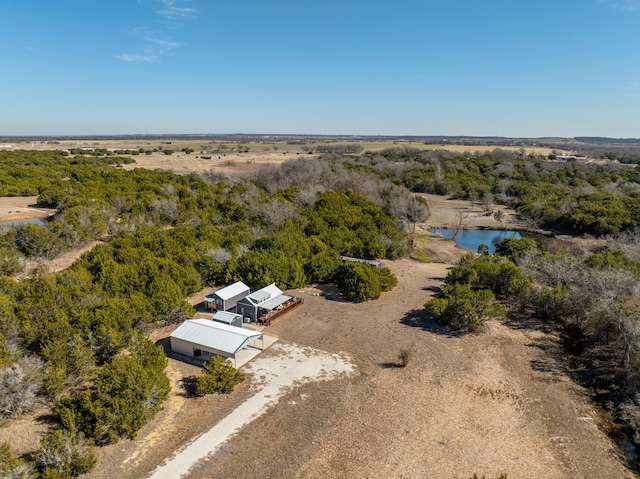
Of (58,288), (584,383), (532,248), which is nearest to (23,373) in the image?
(58,288)

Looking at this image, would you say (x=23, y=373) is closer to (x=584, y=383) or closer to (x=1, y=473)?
(x=1, y=473)

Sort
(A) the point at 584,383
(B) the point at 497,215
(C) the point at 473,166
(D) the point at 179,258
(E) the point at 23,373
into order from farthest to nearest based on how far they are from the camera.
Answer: (C) the point at 473,166 → (B) the point at 497,215 → (D) the point at 179,258 → (A) the point at 584,383 → (E) the point at 23,373

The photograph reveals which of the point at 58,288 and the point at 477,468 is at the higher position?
the point at 58,288

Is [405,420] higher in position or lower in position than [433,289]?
lower

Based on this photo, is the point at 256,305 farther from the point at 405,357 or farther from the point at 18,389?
the point at 18,389

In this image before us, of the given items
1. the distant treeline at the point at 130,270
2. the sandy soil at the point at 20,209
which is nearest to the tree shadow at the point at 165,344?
the distant treeline at the point at 130,270

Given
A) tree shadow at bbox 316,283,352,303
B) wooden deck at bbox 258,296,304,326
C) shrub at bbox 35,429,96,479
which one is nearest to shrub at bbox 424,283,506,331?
tree shadow at bbox 316,283,352,303

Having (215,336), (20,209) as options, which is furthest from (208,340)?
(20,209)
